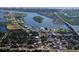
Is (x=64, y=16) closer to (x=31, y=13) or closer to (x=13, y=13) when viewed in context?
(x=31, y=13)

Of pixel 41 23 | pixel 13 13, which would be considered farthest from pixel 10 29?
pixel 41 23

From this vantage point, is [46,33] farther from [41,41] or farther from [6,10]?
[6,10]

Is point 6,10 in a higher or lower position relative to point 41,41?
higher
